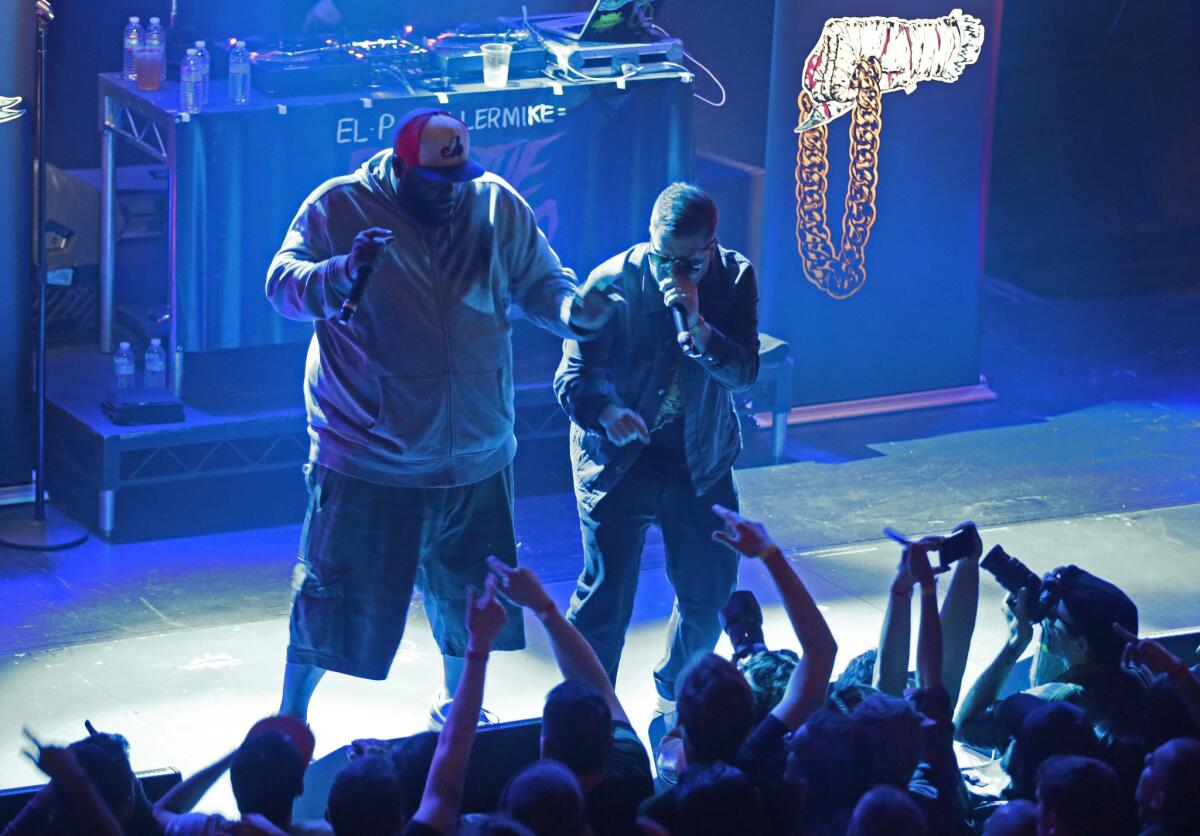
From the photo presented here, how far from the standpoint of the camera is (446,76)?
838 centimetres

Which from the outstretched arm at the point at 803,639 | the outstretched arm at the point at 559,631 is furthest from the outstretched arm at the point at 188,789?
the outstretched arm at the point at 803,639

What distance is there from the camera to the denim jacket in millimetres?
5645

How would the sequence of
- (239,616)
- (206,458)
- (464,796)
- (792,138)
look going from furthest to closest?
(792,138), (206,458), (239,616), (464,796)

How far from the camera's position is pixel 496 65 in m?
8.38

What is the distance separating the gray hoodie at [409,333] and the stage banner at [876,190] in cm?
394

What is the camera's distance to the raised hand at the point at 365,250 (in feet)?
16.2

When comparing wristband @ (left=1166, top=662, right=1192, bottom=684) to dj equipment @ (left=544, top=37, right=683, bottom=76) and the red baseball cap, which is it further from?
dj equipment @ (left=544, top=37, right=683, bottom=76)

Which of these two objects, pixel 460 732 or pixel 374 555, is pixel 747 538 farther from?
pixel 374 555

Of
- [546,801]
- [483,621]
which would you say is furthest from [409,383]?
[546,801]

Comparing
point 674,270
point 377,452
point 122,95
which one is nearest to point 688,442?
point 674,270

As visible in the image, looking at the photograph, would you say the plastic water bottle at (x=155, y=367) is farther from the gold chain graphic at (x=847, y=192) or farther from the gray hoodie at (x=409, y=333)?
the gold chain graphic at (x=847, y=192)

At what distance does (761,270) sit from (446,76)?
1948 mm

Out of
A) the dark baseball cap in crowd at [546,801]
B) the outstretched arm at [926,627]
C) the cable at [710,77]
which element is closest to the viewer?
the dark baseball cap in crowd at [546,801]

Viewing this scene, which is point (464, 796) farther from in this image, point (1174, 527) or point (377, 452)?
point (1174, 527)
